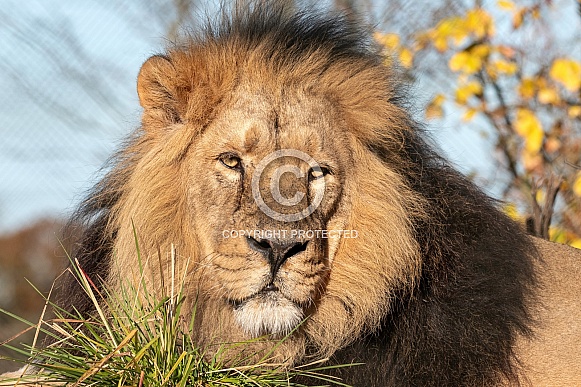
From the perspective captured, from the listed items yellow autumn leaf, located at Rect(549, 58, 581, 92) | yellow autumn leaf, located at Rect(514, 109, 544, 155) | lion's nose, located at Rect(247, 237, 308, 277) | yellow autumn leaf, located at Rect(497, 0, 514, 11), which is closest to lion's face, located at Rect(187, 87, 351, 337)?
lion's nose, located at Rect(247, 237, 308, 277)

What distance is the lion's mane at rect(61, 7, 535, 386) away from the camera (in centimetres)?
330

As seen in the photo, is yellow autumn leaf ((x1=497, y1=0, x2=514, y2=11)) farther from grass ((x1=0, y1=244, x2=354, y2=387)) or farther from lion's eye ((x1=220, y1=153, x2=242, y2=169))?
grass ((x1=0, y1=244, x2=354, y2=387))

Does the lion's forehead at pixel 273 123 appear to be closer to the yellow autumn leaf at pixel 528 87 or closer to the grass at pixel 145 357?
the grass at pixel 145 357

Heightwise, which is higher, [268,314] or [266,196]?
[266,196]

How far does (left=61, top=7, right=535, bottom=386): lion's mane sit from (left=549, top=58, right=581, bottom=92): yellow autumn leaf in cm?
261

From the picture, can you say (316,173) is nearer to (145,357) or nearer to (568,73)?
(145,357)

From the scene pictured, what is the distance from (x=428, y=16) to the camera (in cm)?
671

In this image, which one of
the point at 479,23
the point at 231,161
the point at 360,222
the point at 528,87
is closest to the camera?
the point at 231,161

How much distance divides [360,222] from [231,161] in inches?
23.0

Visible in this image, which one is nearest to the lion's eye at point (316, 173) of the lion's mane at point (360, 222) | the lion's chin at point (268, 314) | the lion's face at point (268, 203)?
the lion's face at point (268, 203)

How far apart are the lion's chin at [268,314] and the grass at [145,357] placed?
10 centimetres

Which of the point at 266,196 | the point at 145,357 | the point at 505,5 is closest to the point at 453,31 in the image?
the point at 505,5

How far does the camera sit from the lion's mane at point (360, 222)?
330 centimetres

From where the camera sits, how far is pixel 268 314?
10.0ft
